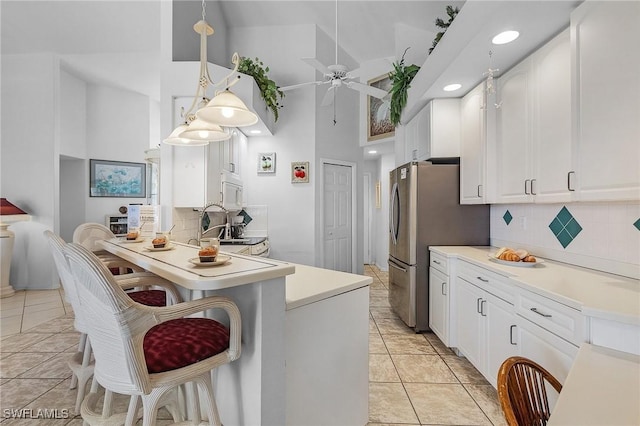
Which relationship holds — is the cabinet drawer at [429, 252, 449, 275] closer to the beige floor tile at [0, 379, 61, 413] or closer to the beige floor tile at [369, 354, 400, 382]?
the beige floor tile at [369, 354, 400, 382]

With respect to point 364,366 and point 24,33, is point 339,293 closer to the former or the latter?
point 364,366

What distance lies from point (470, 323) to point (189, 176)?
114 inches

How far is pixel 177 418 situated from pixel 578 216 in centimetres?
281

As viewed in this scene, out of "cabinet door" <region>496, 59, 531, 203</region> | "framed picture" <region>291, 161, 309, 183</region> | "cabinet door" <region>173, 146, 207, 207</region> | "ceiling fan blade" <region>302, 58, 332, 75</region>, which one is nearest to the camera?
"cabinet door" <region>496, 59, 531, 203</region>

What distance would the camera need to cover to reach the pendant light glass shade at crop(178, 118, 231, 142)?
2170mm

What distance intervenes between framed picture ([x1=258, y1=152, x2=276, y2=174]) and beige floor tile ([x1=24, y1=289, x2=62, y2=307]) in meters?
3.33

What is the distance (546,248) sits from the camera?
242 centimetres

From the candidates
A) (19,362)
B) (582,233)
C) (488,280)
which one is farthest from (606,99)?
(19,362)

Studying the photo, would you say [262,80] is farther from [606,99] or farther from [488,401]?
[488,401]

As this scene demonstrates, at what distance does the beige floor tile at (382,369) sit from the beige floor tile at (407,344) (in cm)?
16

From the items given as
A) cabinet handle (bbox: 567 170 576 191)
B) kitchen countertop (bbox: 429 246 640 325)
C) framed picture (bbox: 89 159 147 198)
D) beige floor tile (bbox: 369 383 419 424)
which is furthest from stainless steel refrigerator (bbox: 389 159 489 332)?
framed picture (bbox: 89 159 147 198)

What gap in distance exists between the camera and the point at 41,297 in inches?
176

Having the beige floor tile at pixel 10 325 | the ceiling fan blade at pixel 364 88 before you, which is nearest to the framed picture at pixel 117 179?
the beige floor tile at pixel 10 325

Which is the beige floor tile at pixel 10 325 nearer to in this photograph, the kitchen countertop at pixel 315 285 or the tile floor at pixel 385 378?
the tile floor at pixel 385 378
